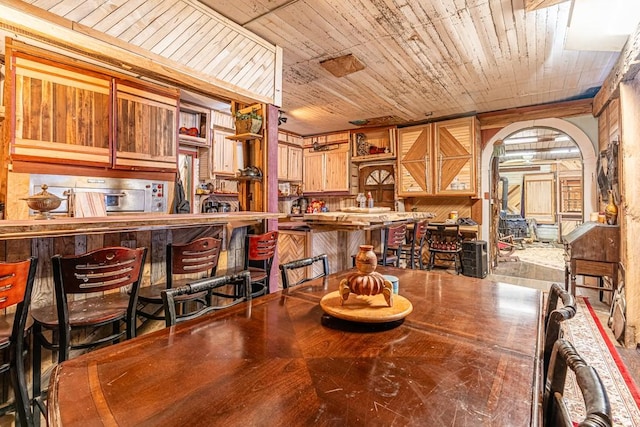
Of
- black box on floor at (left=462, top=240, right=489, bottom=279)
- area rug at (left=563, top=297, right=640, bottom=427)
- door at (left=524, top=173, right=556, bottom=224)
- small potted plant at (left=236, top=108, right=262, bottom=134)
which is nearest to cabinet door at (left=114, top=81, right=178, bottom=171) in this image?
small potted plant at (left=236, top=108, right=262, bottom=134)

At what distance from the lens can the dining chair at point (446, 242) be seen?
555cm

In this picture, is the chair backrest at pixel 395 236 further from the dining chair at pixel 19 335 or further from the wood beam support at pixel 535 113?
the wood beam support at pixel 535 113

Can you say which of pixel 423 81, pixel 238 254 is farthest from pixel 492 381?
pixel 423 81

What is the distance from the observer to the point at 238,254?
317cm

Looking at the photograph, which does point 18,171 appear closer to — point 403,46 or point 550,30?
point 403,46

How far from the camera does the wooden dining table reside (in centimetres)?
73

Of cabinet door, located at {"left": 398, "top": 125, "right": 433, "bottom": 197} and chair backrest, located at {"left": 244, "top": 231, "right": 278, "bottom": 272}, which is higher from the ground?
cabinet door, located at {"left": 398, "top": 125, "right": 433, "bottom": 197}

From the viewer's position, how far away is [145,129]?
4.09m

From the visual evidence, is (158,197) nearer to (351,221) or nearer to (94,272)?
(351,221)

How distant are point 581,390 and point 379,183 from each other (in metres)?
6.75

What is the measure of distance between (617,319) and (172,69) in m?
4.57

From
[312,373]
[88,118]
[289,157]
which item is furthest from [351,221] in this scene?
[289,157]

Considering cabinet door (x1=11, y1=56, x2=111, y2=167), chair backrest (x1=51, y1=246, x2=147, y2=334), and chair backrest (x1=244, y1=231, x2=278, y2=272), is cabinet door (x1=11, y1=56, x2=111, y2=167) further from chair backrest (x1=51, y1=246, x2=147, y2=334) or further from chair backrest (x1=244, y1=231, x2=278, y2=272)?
chair backrest (x1=51, y1=246, x2=147, y2=334)

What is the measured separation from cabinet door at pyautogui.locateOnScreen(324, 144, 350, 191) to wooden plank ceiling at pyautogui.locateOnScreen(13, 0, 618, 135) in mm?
2171
